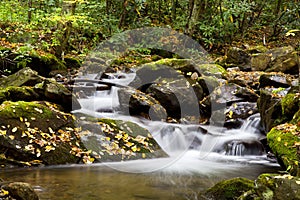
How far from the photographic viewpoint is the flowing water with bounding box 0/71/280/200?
4727mm

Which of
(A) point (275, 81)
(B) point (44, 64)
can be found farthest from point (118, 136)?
(B) point (44, 64)

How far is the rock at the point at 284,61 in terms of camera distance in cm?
1169

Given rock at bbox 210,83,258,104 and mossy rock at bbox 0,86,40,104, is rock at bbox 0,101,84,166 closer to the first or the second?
mossy rock at bbox 0,86,40,104

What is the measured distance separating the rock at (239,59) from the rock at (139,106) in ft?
18.8

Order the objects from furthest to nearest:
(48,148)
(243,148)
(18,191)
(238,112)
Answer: (238,112) → (243,148) → (48,148) → (18,191)

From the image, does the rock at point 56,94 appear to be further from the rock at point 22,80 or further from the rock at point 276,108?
the rock at point 276,108

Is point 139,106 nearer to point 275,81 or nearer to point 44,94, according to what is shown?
point 44,94

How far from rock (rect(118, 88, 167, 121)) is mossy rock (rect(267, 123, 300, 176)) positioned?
11.1 ft

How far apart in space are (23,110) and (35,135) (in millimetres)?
602

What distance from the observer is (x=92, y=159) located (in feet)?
20.9

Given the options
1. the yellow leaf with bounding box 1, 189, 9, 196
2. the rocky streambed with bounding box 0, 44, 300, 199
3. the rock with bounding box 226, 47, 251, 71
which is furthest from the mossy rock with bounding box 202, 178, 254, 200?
the rock with bounding box 226, 47, 251, 71

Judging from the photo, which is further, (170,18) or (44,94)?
(170,18)

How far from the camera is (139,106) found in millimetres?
8734

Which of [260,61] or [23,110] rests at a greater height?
[260,61]
